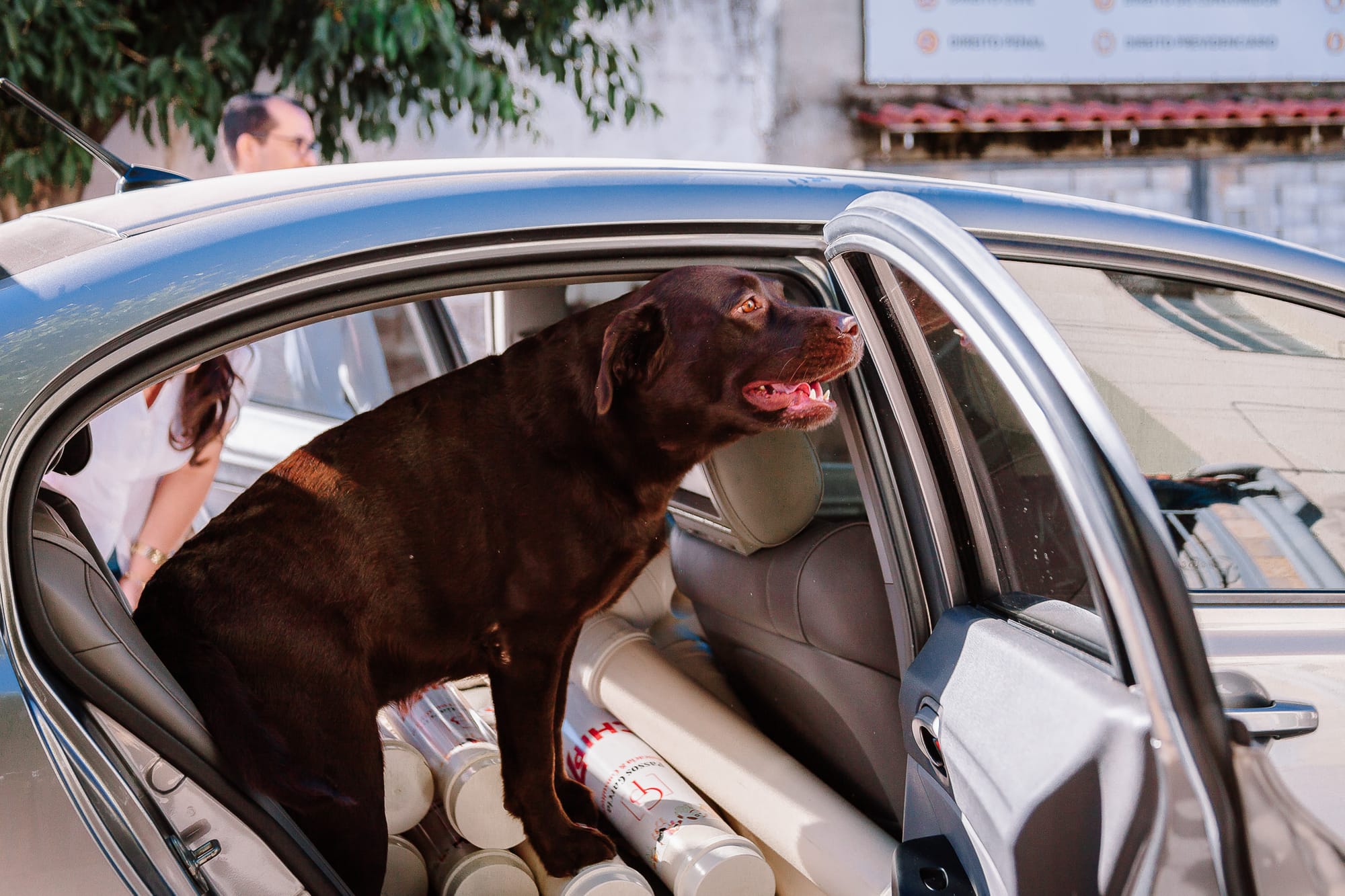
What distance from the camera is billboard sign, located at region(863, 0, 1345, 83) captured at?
357 inches

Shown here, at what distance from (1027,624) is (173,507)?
7.63 feet

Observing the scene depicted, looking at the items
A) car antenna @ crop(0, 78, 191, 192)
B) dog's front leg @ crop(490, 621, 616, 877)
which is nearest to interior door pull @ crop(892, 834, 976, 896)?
dog's front leg @ crop(490, 621, 616, 877)

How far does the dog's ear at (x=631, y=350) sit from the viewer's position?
1.80 meters

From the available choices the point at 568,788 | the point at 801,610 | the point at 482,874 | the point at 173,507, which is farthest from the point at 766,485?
the point at 173,507

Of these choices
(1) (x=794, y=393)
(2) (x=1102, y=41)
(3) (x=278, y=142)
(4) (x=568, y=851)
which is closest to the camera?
(1) (x=794, y=393)

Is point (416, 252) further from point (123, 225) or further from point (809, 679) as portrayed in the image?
point (809, 679)

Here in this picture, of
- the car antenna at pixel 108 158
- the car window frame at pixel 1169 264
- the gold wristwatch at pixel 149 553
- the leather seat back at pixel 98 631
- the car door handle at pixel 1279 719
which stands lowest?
the gold wristwatch at pixel 149 553

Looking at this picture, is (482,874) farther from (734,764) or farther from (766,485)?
(766,485)

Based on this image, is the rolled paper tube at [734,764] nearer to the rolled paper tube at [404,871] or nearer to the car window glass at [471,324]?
the rolled paper tube at [404,871]

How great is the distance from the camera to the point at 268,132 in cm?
302

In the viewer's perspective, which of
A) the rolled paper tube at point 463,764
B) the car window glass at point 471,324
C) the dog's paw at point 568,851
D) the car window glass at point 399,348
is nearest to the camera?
the dog's paw at point 568,851

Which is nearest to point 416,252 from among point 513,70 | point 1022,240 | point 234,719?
point 234,719

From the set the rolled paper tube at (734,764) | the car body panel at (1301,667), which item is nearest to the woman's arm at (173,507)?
the rolled paper tube at (734,764)

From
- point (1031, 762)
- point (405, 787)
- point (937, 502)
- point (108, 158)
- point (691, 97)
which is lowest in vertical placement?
point (405, 787)
